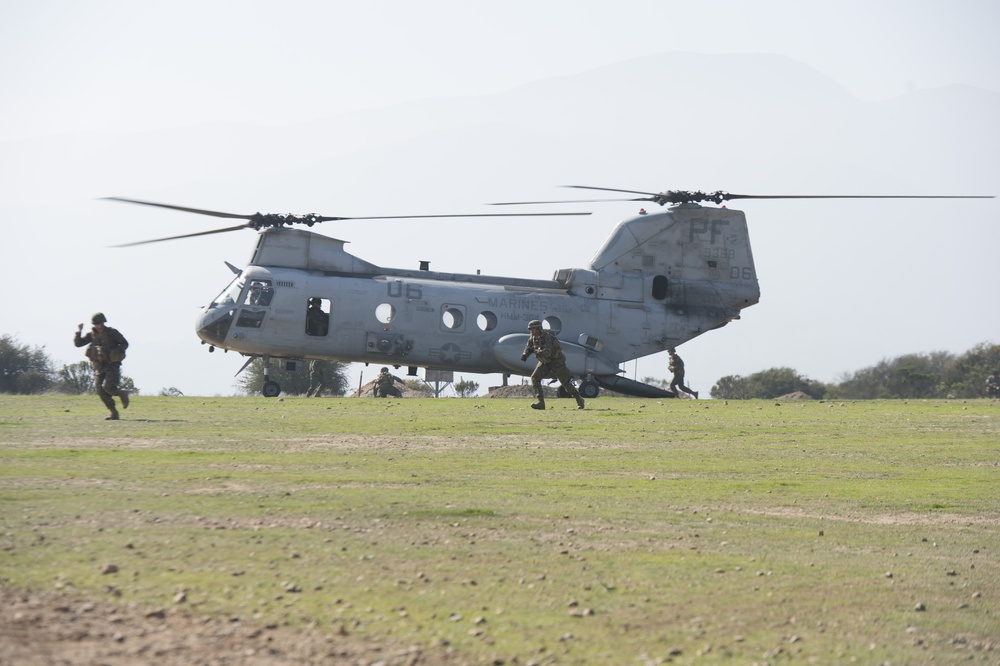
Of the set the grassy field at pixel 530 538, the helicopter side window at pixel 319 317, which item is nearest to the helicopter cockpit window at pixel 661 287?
the helicopter side window at pixel 319 317

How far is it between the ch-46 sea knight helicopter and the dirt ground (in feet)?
80.9

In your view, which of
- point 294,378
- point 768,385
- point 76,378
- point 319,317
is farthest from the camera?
point 768,385

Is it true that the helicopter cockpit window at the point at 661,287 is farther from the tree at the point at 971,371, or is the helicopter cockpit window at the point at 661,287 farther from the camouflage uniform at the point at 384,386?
the tree at the point at 971,371

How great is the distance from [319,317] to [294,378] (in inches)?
1133

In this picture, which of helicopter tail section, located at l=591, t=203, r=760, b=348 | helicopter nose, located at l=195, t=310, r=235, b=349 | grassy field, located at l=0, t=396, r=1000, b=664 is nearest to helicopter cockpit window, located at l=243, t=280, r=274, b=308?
helicopter nose, located at l=195, t=310, r=235, b=349

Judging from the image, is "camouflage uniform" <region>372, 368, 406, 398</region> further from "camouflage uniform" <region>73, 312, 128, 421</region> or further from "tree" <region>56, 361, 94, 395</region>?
"camouflage uniform" <region>73, 312, 128, 421</region>

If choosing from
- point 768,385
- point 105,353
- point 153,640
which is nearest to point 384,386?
point 105,353

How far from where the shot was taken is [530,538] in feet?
39.8

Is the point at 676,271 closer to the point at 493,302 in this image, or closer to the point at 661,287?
A: the point at 661,287

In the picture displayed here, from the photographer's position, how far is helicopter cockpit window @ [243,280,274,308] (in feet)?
110

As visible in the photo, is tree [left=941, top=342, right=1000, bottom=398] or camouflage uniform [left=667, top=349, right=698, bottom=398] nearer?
camouflage uniform [left=667, top=349, right=698, bottom=398]

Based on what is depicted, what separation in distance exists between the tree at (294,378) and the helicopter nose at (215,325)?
24.7m

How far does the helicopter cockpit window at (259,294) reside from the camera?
33625 millimetres

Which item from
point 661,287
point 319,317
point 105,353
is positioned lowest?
point 105,353
